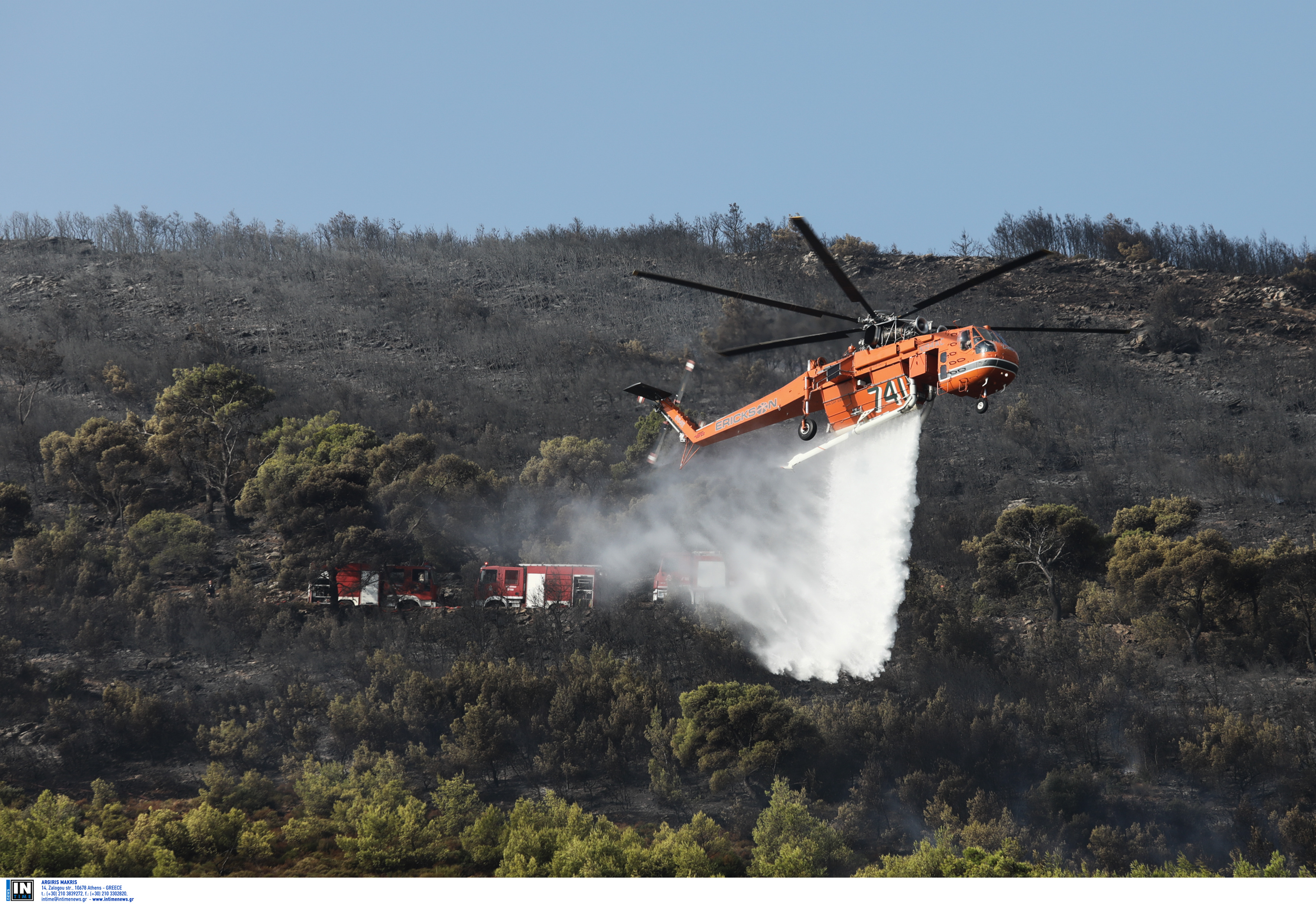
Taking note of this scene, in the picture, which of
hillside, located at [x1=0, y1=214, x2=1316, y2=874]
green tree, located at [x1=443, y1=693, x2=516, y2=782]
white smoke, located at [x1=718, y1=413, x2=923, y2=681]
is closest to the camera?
hillside, located at [x1=0, y1=214, x2=1316, y2=874]

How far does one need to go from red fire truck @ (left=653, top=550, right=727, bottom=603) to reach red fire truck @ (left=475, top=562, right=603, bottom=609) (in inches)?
133

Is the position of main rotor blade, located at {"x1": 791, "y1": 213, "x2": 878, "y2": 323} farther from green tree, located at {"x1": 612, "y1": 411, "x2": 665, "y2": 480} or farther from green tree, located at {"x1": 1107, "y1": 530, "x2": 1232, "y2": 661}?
green tree, located at {"x1": 612, "y1": 411, "x2": 665, "y2": 480}

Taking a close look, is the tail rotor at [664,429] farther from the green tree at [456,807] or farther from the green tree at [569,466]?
the green tree at [456,807]

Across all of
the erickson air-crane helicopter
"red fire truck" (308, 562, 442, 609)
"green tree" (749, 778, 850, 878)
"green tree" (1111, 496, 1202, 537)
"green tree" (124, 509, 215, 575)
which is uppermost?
the erickson air-crane helicopter

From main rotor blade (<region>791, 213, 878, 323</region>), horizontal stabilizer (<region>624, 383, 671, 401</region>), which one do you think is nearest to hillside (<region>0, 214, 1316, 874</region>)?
horizontal stabilizer (<region>624, 383, 671, 401</region>)

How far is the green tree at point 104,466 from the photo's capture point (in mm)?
57469

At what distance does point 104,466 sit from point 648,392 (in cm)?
3683

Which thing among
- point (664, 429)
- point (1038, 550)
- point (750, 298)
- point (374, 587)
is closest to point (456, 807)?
point (750, 298)

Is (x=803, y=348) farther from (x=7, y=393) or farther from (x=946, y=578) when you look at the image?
(x=7, y=393)

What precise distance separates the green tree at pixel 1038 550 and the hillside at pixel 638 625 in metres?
0.42

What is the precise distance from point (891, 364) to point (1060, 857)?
16587 mm

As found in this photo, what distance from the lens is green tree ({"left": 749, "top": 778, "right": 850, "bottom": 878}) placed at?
28.4 m

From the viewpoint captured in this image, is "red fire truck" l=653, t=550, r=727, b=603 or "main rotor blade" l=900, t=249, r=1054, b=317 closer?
"main rotor blade" l=900, t=249, r=1054, b=317

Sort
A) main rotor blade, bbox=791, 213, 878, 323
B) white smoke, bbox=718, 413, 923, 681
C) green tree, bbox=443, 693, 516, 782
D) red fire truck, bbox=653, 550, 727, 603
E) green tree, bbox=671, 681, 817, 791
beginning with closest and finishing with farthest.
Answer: main rotor blade, bbox=791, 213, 878, 323 → green tree, bbox=671, 681, 817, 791 → green tree, bbox=443, 693, 516, 782 → white smoke, bbox=718, 413, 923, 681 → red fire truck, bbox=653, 550, 727, 603
